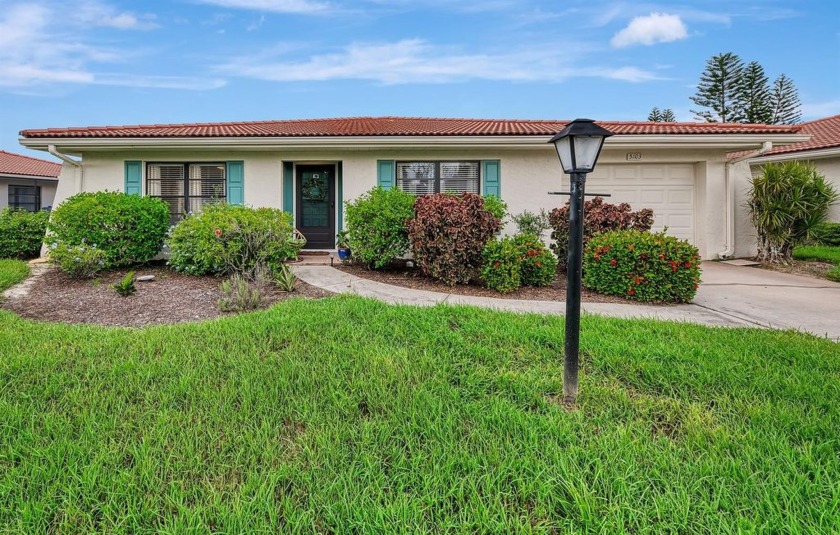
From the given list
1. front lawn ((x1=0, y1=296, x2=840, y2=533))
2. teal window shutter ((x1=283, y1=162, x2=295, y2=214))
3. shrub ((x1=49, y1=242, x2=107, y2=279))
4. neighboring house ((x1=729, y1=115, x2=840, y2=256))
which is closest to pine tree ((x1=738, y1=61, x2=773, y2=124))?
neighboring house ((x1=729, y1=115, x2=840, y2=256))

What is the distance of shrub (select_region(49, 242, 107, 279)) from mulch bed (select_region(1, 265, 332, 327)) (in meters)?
0.17

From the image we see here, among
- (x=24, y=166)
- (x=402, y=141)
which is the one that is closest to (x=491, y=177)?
(x=402, y=141)

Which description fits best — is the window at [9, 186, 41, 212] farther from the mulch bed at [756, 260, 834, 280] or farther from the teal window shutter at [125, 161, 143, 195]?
the mulch bed at [756, 260, 834, 280]

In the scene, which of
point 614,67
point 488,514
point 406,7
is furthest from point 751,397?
point 614,67

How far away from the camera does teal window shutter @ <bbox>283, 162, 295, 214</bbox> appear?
31.8 feet

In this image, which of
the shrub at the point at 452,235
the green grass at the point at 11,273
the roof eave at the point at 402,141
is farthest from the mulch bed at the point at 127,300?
the roof eave at the point at 402,141

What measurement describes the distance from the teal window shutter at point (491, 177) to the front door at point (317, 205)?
3641 millimetres

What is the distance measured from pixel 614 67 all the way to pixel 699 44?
3055mm

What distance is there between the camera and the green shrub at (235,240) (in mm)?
6352

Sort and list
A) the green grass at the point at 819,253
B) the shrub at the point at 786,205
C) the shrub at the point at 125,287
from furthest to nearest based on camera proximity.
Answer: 1. the green grass at the point at 819,253
2. the shrub at the point at 786,205
3. the shrub at the point at 125,287

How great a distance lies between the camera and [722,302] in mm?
5617

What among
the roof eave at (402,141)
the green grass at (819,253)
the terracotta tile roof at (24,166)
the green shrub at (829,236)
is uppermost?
the terracotta tile roof at (24,166)

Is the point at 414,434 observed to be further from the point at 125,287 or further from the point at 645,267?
the point at 125,287

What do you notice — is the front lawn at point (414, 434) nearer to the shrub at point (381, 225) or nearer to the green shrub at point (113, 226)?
the shrub at point (381, 225)
